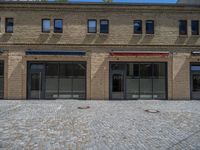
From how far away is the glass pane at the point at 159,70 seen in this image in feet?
70.8

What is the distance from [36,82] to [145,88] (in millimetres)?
10003

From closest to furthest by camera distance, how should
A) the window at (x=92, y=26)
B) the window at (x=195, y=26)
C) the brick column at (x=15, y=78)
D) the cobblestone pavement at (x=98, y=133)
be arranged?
the cobblestone pavement at (x=98, y=133), the brick column at (x=15, y=78), the window at (x=92, y=26), the window at (x=195, y=26)

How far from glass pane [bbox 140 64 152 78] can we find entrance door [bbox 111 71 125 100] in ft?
6.09

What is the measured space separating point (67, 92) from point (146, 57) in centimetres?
792

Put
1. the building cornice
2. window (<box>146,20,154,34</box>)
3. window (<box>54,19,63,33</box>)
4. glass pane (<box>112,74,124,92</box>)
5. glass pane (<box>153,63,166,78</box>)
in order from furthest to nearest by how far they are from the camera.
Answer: glass pane (<box>153,63,166,78</box>), window (<box>146,20,154,34</box>), glass pane (<box>112,74,124,92</box>), window (<box>54,19,63,33</box>), the building cornice

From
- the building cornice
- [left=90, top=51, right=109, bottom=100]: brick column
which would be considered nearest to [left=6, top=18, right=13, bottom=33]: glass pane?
the building cornice

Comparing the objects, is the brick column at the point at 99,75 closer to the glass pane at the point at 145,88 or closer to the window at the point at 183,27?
the glass pane at the point at 145,88

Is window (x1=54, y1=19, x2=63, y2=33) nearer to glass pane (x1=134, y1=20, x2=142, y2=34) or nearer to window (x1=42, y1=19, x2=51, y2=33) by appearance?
window (x1=42, y1=19, x2=51, y2=33)

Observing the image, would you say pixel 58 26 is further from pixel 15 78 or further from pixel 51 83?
pixel 15 78

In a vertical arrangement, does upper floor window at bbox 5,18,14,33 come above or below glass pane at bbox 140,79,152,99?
above

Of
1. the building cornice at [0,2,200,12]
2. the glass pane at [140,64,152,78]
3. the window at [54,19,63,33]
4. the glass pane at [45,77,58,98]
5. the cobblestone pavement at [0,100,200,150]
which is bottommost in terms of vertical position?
the cobblestone pavement at [0,100,200,150]

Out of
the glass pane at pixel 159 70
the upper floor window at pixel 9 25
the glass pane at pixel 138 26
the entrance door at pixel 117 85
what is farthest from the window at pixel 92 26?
the upper floor window at pixel 9 25

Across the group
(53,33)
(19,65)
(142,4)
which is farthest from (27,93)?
(142,4)

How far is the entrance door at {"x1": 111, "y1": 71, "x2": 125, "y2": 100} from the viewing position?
69.7 feet
